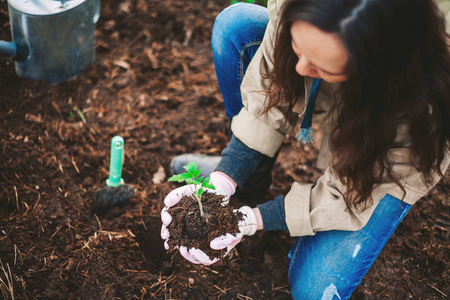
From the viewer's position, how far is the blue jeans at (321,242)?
1453 mm

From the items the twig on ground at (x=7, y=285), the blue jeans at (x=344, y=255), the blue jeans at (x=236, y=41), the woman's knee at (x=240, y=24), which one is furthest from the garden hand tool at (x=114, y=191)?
the blue jeans at (x=344, y=255)

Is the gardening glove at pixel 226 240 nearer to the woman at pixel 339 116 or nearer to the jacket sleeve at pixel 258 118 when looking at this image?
the woman at pixel 339 116

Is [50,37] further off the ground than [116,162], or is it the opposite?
[50,37]

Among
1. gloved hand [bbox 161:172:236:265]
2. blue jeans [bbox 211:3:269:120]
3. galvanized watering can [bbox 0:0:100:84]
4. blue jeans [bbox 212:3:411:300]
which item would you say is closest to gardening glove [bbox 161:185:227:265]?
gloved hand [bbox 161:172:236:265]

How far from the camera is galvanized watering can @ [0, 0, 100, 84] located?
72.4 inches

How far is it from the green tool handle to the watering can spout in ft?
2.50

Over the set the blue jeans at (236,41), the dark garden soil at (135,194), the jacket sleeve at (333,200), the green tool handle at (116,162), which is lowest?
the dark garden soil at (135,194)

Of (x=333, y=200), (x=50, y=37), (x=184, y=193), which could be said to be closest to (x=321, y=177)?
(x=333, y=200)

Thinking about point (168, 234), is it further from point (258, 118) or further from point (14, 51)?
point (14, 51)

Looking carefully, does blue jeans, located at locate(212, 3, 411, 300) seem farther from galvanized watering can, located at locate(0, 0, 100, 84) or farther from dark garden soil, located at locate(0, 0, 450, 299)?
galvanized watering can, located at locate(0, 0, 100, 84)

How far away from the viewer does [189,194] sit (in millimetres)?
1499

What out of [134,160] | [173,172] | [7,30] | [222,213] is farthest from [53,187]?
[7,30]

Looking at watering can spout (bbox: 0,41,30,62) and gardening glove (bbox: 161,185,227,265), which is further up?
watering can spout (bbox: 0,41,30,62)

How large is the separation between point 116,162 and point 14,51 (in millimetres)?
813
